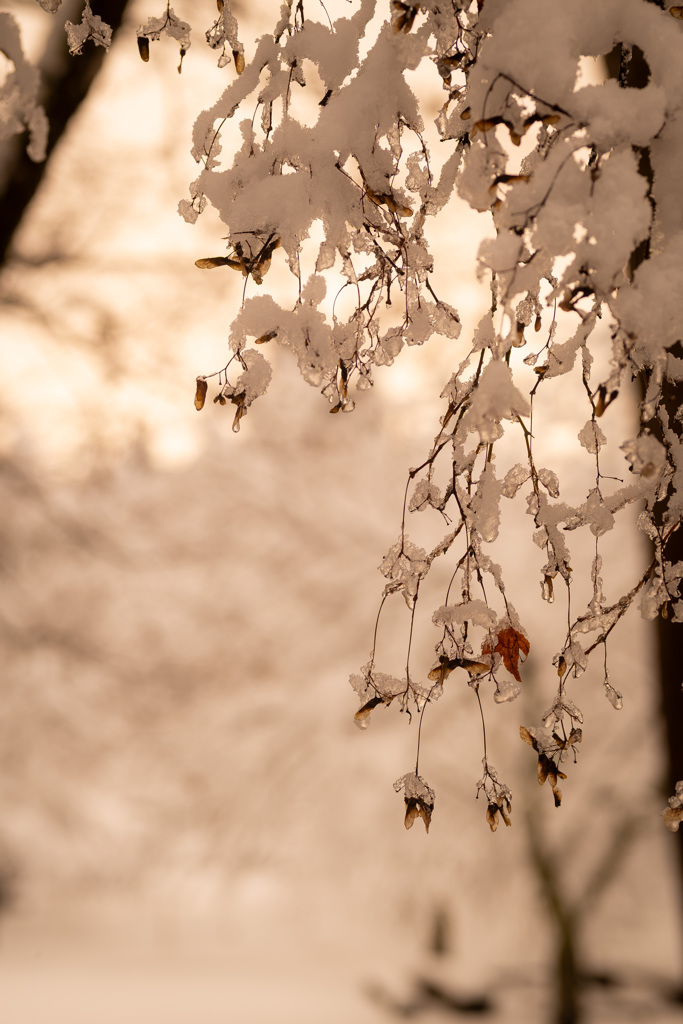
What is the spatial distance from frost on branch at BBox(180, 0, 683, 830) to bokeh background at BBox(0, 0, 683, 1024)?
4411mm

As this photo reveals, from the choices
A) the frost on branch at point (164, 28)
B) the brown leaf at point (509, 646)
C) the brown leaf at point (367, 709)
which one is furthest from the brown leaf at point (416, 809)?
the frost on branch at point (164, 28)

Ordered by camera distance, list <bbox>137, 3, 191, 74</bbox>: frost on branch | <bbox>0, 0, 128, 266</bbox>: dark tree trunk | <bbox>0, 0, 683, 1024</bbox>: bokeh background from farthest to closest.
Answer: <bbox>0, 0, 683, 1024</bbox>: bokeh background, <bbox>0, 0, 128, 266</bbox>: dark tree trunk, <bbox>137, 3, 191, 74</bbox>: frost on branch

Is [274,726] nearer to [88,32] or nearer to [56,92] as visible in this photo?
[56,92]

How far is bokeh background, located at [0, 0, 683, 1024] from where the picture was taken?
617 centimetres

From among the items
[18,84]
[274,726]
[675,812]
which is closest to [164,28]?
[18,84]

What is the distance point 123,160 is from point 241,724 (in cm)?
493

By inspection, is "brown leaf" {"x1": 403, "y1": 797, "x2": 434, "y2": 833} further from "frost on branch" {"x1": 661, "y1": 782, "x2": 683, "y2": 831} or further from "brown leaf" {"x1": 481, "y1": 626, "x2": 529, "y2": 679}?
"frost on branch" {"x1": 661, "y1": 782, "x2": 683, "y2": 831}

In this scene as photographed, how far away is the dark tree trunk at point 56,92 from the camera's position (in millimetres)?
2381

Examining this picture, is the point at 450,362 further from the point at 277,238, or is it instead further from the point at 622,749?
the point at 277,238

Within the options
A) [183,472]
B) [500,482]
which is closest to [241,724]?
[183,472]

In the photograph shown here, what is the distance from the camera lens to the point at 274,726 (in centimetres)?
684

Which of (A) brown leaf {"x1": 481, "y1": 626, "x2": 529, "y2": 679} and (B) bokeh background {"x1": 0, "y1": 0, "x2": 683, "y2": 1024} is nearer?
(A) brown leaf {"x1": 481, "y1": 626, "x2": 529, "y2": 679}

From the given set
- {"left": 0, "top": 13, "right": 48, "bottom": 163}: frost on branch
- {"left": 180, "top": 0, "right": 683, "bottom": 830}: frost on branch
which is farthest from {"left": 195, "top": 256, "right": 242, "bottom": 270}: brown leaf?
{"left": 0, "top": 13, "right": 48, "bottom": 163}: frost on branch

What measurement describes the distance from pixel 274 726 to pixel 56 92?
561 centimetres
